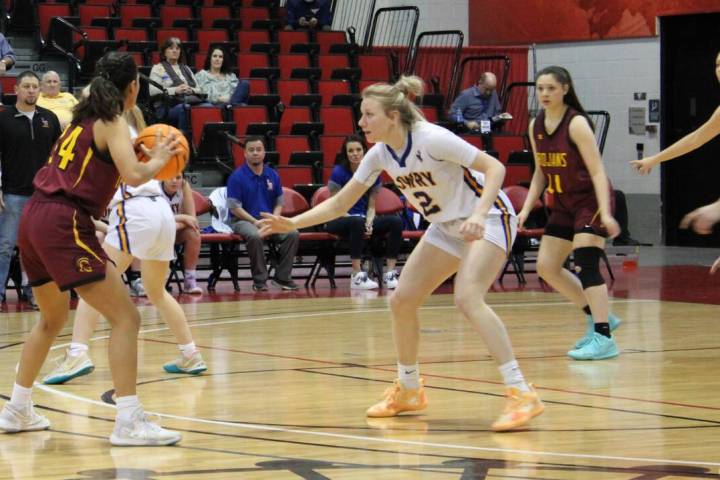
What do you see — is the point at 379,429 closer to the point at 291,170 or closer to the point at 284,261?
the point at 284,261

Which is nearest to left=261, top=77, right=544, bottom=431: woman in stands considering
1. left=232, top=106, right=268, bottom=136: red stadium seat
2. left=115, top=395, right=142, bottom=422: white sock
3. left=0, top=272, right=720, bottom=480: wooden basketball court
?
left=0, top=272, right=720, bottom=480: wooden basketball court

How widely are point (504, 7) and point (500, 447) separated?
1579 cm

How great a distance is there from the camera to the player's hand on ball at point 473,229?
552cm

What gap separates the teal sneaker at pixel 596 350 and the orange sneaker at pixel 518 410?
89.9 inches

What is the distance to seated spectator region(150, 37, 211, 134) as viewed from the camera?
14.8 metres

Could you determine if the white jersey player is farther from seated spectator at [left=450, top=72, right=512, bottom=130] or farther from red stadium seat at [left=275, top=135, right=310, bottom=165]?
seated spectator at [left=450, top=72, right=512, bottom=130]

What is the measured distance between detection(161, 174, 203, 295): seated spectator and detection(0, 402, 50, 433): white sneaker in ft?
20.8

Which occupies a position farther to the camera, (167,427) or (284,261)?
(284,261)

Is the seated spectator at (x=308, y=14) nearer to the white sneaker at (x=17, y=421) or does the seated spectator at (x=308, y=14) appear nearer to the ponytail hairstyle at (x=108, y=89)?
the ponytail hairstyle at (x=108, y=89)

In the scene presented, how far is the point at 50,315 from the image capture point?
5641 mm

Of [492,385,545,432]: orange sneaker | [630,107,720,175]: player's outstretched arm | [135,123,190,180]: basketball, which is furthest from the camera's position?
[630,107,720,175]: player's outstretched arm

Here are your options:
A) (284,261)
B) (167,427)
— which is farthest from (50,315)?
(284,261)

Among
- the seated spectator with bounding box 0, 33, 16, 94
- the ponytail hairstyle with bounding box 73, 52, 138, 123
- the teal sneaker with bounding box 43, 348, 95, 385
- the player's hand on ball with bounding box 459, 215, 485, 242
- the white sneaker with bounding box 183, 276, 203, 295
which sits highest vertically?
the seated spectator with bounding box 0, 33, 16, 94

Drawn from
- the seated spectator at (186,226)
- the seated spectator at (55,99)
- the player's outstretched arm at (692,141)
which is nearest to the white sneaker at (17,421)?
the player's outstretched arm at (692,141)
